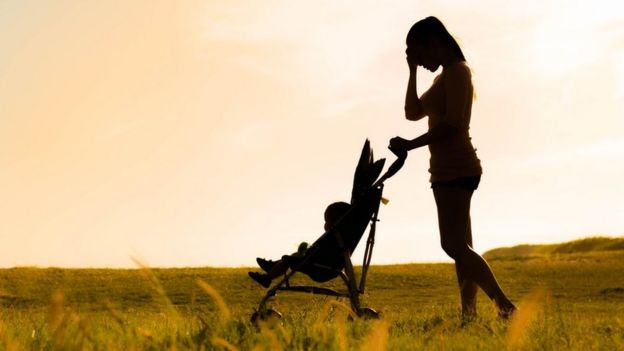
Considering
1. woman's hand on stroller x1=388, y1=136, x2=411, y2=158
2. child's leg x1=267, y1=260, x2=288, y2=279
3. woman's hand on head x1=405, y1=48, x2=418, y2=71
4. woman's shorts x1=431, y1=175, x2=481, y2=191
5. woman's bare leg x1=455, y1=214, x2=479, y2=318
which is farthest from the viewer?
woman's bare leg x1=455, y1=214, x2=479, y2=318

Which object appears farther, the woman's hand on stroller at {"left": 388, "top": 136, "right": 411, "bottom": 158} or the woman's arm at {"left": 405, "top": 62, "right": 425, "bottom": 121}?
the woman's arm at {"left": 405, "top": 62, "right": 425, "bottom": 121}

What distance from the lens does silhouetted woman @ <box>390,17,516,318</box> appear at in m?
5.41

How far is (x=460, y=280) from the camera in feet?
19.8

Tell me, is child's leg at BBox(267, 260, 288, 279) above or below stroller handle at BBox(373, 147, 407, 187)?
below

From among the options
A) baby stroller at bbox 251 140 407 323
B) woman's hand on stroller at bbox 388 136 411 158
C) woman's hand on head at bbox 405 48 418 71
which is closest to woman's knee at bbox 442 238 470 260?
baby stroller at bbox 251 140 407 323

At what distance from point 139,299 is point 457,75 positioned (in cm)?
847

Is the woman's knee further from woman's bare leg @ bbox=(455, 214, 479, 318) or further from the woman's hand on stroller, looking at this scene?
the woman's hand on stroller

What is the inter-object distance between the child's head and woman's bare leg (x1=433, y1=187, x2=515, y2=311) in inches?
26.9

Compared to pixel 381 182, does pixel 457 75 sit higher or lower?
higher

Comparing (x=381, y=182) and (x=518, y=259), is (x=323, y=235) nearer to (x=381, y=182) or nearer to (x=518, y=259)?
(x=381, y=182)

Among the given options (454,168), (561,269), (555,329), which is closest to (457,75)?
(454,168)

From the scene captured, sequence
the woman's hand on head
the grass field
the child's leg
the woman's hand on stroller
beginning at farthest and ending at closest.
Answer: the grass field
the child's leg
the woman's hand on head
the woman's hand on stroller

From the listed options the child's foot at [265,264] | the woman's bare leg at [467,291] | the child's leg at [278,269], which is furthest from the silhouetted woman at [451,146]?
the child's foot at [265,264]

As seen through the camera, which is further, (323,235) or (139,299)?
(139,299)
